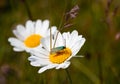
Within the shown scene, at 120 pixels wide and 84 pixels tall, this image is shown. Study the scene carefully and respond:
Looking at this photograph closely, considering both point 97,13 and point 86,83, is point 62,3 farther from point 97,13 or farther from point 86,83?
point 86,83

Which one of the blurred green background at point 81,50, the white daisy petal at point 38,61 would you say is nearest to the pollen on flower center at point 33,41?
the blurred green background at point 81,50

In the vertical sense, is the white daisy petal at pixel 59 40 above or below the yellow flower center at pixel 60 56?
above

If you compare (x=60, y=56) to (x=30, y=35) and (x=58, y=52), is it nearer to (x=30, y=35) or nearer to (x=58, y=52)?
(x=58, y=52)

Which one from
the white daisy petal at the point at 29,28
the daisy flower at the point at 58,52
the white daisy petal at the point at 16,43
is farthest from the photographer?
the white daisy petal at the point at 29,28

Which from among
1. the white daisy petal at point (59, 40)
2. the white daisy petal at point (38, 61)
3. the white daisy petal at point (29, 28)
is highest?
the white daisy petal at point (29, 28)

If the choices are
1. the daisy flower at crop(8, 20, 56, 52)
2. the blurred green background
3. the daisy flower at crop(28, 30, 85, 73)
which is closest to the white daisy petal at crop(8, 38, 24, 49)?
the daisy flower at crop(8, 20, 56, 52)

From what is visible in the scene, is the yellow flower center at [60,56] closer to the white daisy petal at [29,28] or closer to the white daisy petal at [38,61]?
the white daisy petal at [38,61]
